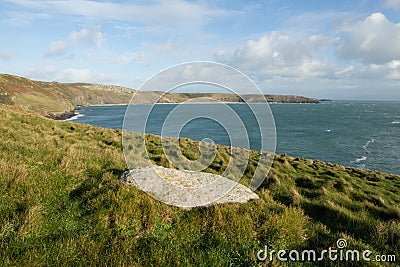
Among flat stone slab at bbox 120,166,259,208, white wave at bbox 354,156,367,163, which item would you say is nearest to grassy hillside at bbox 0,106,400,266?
flat stone slab at bbox 120,166,259,208

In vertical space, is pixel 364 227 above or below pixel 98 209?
below

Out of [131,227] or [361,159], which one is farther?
[361,159]

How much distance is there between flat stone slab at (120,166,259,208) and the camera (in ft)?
22.0

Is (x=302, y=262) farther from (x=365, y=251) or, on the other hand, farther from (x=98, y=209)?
(x=98, y=209)

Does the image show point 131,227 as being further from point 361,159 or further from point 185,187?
point 361,159

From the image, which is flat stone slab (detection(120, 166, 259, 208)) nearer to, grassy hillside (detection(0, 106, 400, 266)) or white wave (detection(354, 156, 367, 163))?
grassy hillside (detection(0, 106, 400, 266))

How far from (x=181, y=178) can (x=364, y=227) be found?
5569 millimetres

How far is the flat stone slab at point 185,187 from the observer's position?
672 cm

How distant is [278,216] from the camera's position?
19.6ft

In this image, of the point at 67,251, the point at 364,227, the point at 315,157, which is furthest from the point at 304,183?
the point at 315,157

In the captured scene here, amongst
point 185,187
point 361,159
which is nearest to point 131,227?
point 185,187

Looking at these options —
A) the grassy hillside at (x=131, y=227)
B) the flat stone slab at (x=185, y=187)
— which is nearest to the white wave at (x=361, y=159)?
the grassy hillside at (x=131, y=227)

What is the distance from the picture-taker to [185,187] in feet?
24.6

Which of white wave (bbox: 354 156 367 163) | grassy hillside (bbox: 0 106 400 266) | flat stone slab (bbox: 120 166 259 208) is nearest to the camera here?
grassy hillside (bbox: 0 106 400 266)
